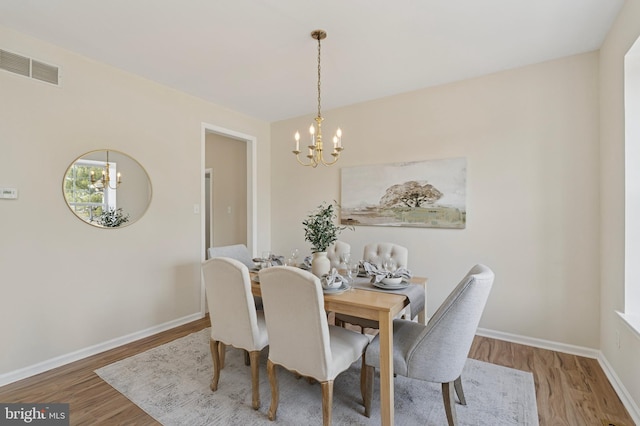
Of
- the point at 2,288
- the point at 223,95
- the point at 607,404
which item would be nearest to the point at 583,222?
the point at 607,404

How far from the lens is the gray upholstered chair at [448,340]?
1632 mm

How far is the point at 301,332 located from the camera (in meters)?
1.75

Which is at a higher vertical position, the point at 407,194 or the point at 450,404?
the point at 407,194

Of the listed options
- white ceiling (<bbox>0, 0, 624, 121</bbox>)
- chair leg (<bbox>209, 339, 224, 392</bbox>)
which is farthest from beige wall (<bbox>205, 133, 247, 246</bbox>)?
chair leg (<bbox>209, 339, 224, 392</bbox>)

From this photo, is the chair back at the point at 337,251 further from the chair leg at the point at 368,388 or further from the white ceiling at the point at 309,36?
the white ceiling at the point at 309,36

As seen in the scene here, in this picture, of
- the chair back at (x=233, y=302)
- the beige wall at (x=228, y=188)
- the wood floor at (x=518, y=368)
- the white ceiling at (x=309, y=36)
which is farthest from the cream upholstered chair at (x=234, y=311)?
the beige wall at (x=228, y=188)

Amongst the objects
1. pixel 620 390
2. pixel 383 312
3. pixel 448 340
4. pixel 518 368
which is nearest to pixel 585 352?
pixel 620 390

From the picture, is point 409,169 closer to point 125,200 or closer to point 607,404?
point 607,404

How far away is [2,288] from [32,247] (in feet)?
1.13

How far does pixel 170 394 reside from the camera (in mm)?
2197

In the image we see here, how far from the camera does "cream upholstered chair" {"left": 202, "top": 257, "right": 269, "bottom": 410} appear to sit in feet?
6.57

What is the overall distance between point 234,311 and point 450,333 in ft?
4.44

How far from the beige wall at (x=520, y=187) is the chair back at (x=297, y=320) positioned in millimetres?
2155

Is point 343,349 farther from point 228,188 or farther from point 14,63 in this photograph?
point 228,188
